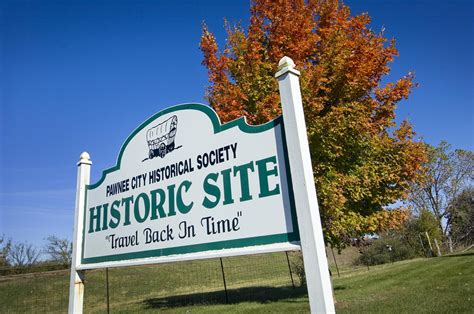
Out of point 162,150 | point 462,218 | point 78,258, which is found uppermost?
point 462,218

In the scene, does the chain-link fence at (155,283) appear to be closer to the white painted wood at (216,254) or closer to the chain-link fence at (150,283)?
the chain-link fence at (150,283)

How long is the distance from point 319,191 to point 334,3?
15.8ft

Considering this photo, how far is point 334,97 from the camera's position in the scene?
300 inches

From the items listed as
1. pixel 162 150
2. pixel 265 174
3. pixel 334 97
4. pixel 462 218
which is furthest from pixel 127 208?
pixel 462 218

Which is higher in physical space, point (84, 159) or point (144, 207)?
point (84, 159)

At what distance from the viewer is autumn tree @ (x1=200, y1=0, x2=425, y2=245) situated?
671cm

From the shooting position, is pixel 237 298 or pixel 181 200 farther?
pixel 237 298

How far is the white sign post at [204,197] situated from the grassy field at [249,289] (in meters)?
4.94

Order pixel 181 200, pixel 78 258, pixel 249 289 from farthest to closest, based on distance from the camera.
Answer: pixel 249 289, pixel 78 258, pixel 181 200

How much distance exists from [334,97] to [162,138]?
5.70 metres

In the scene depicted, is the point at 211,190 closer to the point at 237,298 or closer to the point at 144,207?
the point at 144,207

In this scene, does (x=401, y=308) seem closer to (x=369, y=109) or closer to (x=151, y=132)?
(x=369, y=109)

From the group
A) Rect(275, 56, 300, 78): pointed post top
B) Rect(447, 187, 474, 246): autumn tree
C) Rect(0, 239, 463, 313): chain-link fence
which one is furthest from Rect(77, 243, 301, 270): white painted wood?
Rect(447, 187, 474, 246): autumn tree

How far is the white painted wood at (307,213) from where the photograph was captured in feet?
5.60
